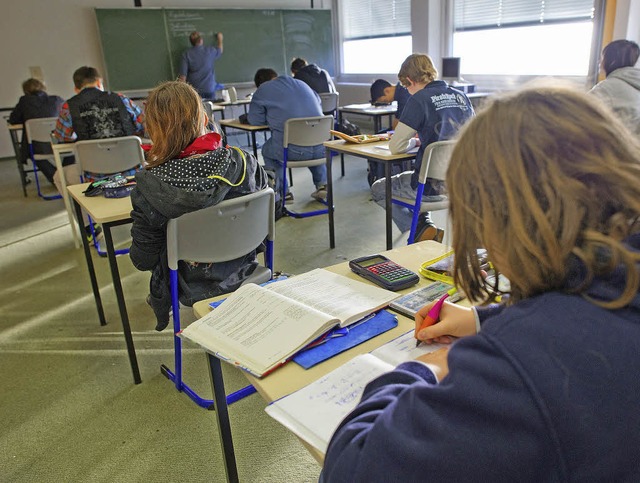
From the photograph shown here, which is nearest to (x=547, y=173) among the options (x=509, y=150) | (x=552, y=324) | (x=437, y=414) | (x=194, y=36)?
(x=509, y=150)

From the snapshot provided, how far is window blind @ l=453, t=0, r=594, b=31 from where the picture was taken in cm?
517

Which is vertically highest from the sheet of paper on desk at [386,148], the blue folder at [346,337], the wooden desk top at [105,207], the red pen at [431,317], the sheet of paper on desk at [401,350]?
the red pen at [431,317]

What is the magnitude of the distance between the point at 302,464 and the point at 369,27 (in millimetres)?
7548

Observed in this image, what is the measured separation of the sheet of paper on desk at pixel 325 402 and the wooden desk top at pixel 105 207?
1337 millimetres

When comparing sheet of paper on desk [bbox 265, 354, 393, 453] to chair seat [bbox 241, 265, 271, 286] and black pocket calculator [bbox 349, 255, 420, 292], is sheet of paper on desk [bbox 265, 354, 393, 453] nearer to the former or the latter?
black pocket calculator [bbox 349, 255, 420, 292]

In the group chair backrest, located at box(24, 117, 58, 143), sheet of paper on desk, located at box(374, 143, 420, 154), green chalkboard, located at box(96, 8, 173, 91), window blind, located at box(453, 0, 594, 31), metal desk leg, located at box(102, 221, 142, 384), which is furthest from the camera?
green chalkboard, located at box(96, 8, 173, 91)

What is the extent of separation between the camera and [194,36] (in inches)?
284

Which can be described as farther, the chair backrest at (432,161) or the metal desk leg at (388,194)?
the metal desk leg at (388,194)

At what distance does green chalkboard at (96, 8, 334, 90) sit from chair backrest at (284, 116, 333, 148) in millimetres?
Answer: 4189

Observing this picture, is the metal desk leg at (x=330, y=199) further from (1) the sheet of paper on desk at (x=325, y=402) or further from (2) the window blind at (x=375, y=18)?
(2) the window blind at (x=375, y=18)

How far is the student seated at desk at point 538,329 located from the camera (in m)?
0.48

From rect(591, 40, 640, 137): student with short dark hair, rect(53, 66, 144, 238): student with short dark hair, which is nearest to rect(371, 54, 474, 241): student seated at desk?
rect(591, 40, 640, 137): student with short dark hair

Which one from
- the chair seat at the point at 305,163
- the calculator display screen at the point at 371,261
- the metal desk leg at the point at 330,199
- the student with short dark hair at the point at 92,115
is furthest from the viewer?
the chair seat at the point at 305,163

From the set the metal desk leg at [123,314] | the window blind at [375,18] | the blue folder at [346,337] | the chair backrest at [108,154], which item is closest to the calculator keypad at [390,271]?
the blue folder at [346,337]
